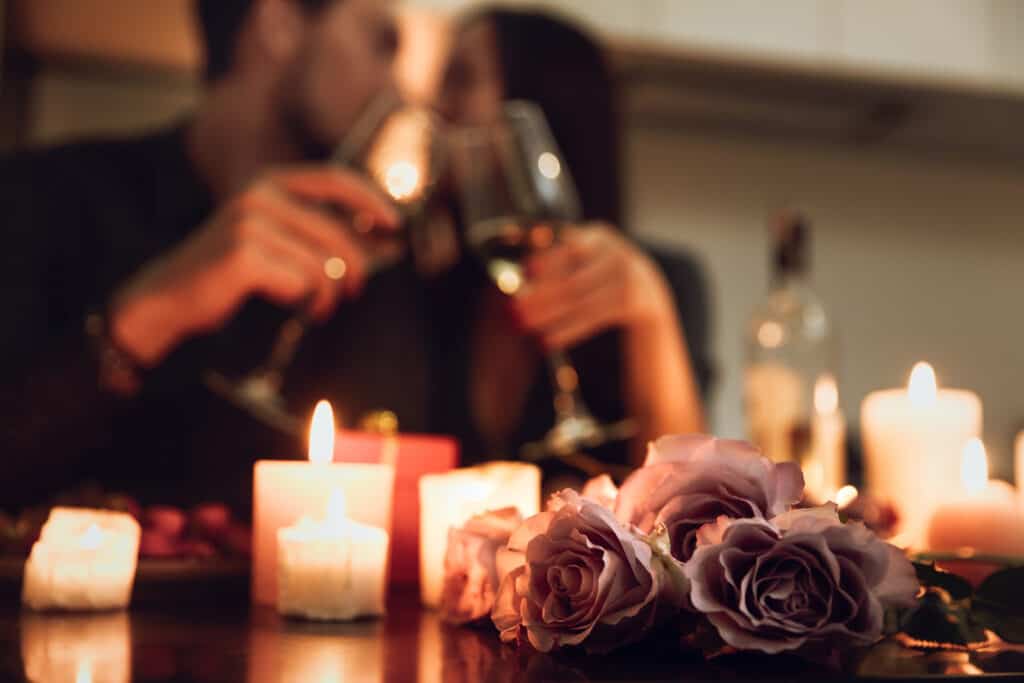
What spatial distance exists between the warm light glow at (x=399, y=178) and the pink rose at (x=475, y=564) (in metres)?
0.63

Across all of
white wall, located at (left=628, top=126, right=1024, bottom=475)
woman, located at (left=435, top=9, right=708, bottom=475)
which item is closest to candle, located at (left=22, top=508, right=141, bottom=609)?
woman, located at (left=435, top=9, right=708, bottom=475)

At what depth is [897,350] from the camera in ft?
8.53

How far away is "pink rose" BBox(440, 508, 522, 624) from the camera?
459 millimetres

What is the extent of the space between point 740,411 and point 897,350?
46 cm

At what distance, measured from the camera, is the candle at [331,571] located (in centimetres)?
51

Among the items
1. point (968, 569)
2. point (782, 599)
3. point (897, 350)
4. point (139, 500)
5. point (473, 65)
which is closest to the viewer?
point (782, 599)

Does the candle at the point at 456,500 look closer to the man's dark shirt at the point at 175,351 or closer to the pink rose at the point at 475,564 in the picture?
the pink rose at the point at 475,564

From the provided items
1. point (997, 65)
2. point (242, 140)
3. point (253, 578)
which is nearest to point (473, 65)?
point (242, 140)

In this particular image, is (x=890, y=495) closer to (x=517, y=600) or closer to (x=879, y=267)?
(x=517, y=600)

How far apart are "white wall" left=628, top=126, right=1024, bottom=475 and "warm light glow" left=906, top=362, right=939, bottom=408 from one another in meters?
1.51

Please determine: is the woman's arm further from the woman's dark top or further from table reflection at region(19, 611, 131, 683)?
table reflection at region(19, 611, 131, 683)

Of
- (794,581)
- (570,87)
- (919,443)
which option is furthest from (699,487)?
(570,87)

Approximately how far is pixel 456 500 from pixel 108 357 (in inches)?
34.9

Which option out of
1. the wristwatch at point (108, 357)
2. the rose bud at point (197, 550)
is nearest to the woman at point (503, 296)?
the wristwatch at point (108, 357)
